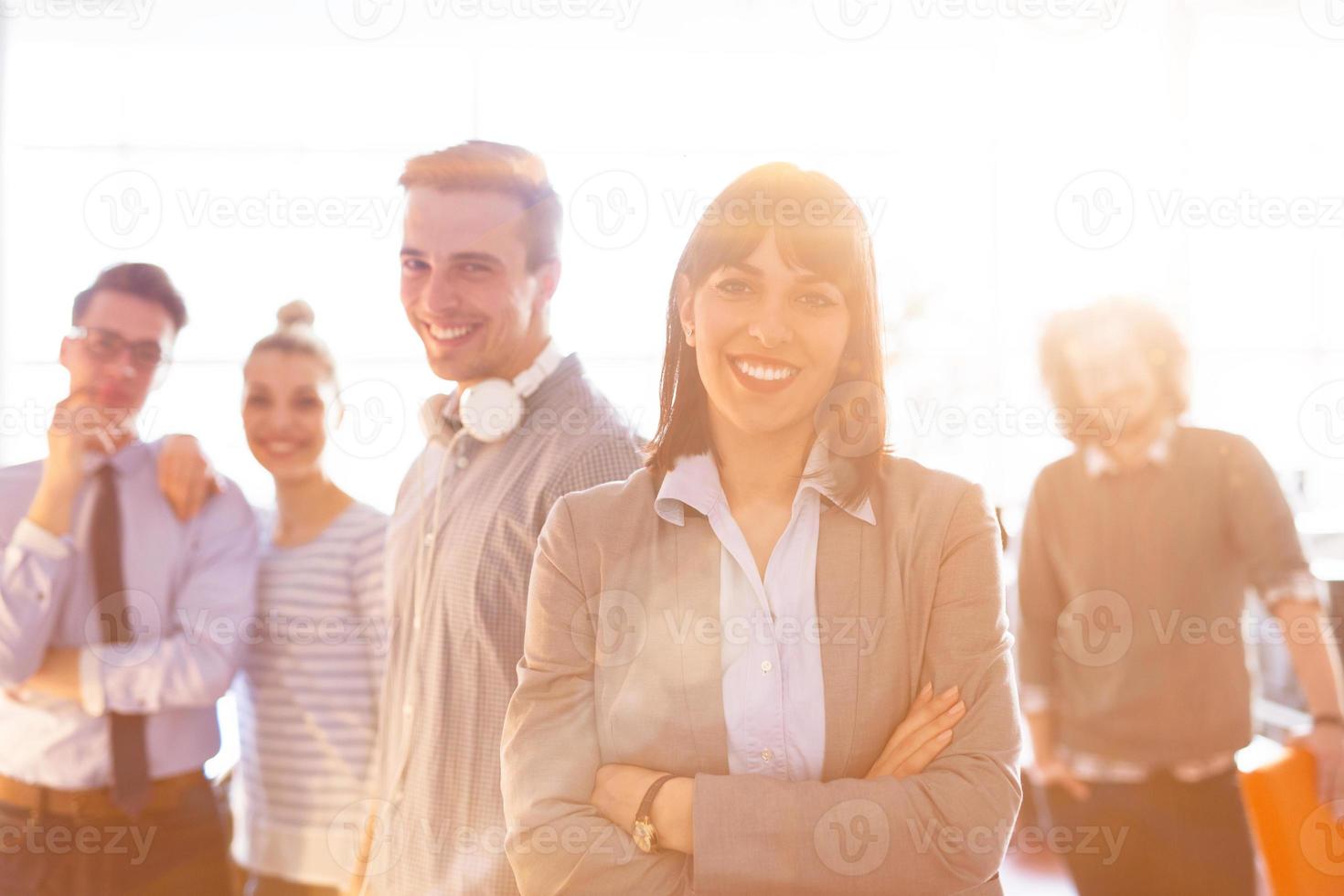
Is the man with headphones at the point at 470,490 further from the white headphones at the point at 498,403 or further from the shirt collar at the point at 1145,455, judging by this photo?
the shirt collar at the point at 1145,455

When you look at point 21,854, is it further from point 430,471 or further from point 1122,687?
point 1122,687

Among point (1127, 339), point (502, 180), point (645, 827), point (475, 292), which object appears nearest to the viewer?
point (645, 827)

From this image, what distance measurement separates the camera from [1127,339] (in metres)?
2.31

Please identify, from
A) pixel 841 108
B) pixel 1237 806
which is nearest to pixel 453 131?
pixel 841 108

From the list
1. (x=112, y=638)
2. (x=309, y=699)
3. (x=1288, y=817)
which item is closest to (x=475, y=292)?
(x=309, y=699)

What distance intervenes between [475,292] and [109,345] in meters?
0.88

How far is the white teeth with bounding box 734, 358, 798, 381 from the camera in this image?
1.39m

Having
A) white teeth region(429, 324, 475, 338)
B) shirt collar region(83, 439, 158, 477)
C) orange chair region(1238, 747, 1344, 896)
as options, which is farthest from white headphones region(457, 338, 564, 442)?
orange chair region(1238, 747, 1344, 896)


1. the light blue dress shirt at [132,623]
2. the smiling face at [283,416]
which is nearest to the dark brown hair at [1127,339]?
the smiling face at [283,416]

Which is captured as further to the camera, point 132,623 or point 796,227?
point 132,623

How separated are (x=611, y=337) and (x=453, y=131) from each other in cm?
70

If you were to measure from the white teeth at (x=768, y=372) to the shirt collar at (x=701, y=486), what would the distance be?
122 millimetres

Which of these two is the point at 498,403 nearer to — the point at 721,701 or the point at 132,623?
the point at 721,701

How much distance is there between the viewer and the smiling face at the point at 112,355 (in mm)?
2016
